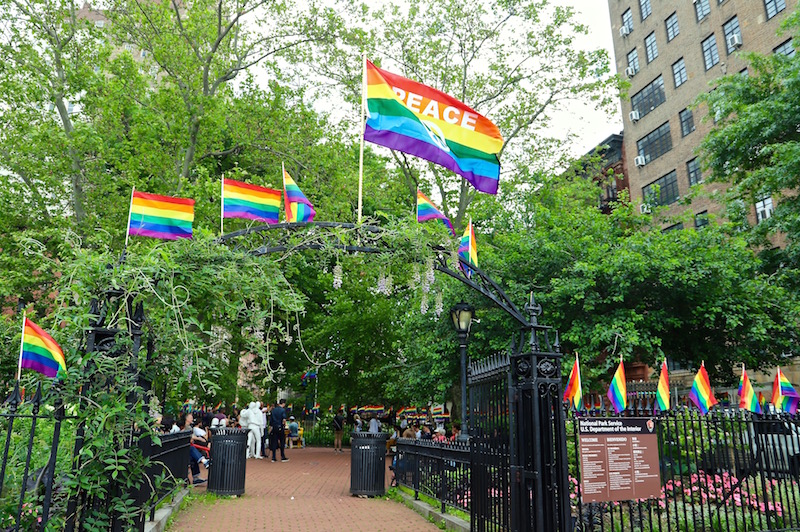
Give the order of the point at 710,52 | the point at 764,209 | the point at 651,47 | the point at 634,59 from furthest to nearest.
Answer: the point at 634,59
the point at 651,47
the point at 710,52
the point at 764,209

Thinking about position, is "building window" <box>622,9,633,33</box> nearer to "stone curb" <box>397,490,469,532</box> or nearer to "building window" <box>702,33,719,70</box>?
"building window" <box>702,33,719,70</box>

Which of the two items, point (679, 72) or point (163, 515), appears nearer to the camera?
point (163, 515)

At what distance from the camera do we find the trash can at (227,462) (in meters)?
12.8

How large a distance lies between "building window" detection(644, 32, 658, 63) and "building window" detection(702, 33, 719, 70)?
4.03 m

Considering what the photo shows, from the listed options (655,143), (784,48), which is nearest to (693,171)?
(655,143)

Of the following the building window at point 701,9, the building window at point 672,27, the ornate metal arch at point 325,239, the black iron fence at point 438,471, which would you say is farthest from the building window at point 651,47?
the ornate metal arch at point 325,239

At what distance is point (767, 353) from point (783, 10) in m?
18.8

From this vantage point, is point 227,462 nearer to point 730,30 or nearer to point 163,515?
point 163,515

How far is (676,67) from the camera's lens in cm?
3612

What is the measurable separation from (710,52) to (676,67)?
2552 mm

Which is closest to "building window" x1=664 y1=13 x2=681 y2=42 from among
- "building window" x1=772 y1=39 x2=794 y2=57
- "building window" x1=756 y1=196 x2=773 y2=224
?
"building window" x1=772 y1=39 x2=794 y2=57

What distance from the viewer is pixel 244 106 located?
21328mm

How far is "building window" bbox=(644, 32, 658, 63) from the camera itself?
1494 inches

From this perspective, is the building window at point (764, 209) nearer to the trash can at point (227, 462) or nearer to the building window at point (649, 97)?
the building window at point (649, 97)
